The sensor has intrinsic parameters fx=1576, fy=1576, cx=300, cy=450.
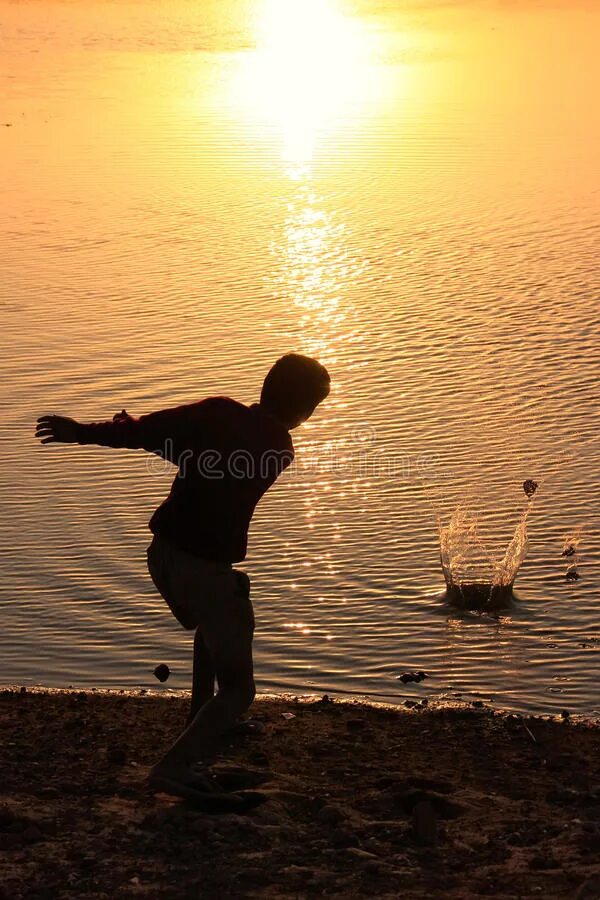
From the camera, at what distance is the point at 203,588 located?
203 inches

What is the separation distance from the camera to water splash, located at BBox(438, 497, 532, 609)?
800 centimetres

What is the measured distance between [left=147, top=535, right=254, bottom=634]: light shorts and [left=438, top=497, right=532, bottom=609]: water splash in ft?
9.66

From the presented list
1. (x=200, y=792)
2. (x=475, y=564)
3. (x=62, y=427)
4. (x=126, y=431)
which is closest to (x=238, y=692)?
(x=200, y=792)

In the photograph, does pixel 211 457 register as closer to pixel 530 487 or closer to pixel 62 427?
pixel 62 427

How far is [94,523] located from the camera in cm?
911

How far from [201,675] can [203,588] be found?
0.53 m

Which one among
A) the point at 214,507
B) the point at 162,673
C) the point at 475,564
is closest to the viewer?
the point at 214,507

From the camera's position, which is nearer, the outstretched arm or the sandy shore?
the sandy shore

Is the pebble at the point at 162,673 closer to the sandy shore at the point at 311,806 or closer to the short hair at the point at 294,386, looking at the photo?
the sandy shore at the point at 311,806

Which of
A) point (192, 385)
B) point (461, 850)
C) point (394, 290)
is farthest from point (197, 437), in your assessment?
point (394, 290)

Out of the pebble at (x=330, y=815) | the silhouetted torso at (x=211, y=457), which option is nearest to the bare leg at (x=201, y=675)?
the silhouetted torso at (x=211, y=457)

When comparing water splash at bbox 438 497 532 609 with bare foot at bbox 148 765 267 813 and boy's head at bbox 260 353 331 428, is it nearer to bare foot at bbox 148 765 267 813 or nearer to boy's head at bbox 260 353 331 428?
bare foot at bbox 148 765 267 813

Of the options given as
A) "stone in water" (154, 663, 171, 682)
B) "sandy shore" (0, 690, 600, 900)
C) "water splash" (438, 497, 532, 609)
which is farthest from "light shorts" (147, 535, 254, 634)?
"water splash" (438, 497, 532, 609)

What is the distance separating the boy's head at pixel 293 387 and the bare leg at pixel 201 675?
0.88 metres
